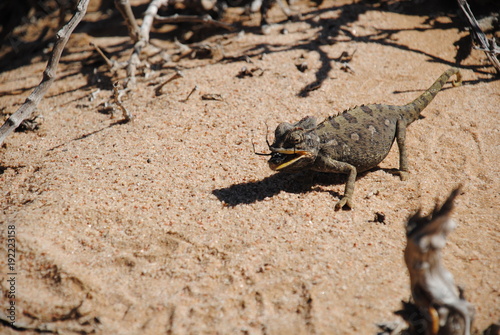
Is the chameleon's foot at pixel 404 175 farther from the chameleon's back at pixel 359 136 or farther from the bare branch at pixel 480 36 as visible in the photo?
the bare branch at pixel 480 36

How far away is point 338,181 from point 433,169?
1.09m

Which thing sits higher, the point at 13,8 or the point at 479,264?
the point at 13,8

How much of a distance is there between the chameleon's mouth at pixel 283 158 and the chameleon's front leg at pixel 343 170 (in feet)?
0.97

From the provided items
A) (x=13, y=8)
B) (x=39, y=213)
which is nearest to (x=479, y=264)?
(x=39, y=213)

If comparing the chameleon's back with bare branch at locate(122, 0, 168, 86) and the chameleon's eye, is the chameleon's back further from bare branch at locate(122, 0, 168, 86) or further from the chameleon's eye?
bare branch at locate(122, 0, 168, 86)

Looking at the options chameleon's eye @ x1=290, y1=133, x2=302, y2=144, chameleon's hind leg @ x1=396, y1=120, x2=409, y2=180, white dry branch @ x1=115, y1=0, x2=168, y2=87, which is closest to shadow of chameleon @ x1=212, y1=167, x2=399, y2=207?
chameleon's hind leg @ x1=396, y1=120, x2=409, y2=180

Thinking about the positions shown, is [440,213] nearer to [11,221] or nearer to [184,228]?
[184,228]

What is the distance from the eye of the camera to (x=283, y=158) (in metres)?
3.35

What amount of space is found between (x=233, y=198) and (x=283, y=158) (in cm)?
69

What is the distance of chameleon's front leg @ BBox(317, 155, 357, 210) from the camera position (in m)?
3.51

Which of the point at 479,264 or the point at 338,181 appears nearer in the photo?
the point at 479,264

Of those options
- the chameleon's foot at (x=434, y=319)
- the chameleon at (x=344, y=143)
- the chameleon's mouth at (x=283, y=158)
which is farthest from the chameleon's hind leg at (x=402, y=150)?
the chameleon's foot at (x=434, y=319)

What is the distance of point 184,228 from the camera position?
3.30 meters

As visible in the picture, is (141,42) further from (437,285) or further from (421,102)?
(437,285)
